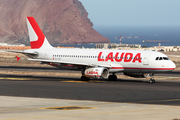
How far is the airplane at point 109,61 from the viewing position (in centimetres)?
4488

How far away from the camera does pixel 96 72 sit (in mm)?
45344

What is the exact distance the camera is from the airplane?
44.9 metres

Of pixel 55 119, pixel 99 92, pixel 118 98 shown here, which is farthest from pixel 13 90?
pixel 55 119

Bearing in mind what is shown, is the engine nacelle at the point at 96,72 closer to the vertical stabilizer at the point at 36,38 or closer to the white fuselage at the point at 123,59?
the white fuselage at the point at 123,59

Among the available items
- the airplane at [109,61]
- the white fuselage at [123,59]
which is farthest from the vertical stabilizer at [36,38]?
the white fuselage at [123,59]

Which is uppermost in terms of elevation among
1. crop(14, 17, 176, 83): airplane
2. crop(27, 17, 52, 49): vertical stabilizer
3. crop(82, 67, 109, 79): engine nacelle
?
crop(27, 17, 52, 49): vertical stabilizer

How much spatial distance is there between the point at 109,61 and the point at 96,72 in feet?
9.90

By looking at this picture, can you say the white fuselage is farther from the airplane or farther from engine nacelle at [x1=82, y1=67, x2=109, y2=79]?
engine nacelle at [x1=82, y1=67, x2=109, y2=79]

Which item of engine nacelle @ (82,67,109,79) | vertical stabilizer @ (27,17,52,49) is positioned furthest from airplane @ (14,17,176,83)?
vertical stabilizer @ (27,17,52,49)

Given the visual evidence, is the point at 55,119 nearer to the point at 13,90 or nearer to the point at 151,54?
the point at 13,90

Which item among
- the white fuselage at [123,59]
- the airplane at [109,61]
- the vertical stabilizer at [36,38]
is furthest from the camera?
the vertical stabilizer at [36,38]

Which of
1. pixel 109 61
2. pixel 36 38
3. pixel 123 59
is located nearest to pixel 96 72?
pixel 109 61

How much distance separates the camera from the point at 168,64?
4394 cm

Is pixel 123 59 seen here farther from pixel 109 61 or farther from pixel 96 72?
pixel 96 72
